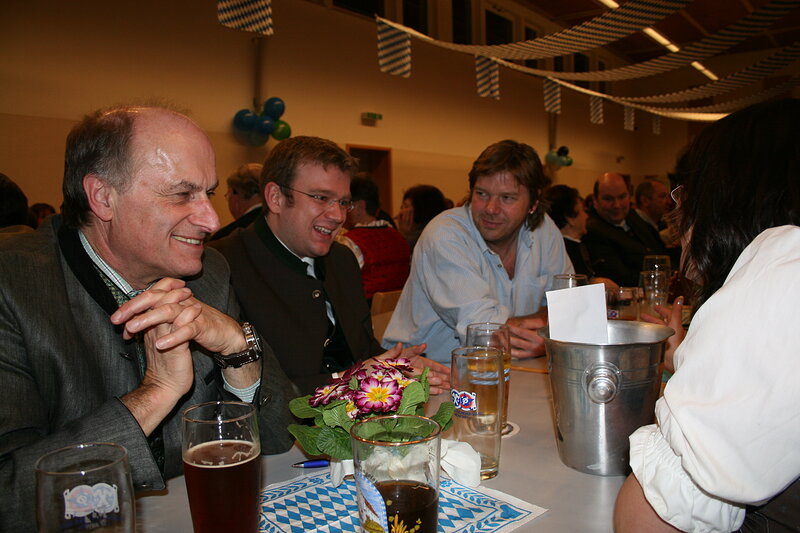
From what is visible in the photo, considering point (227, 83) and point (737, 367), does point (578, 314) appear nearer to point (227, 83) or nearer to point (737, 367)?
point (737, 367)

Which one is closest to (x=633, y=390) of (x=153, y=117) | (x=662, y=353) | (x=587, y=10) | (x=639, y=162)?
(x=662, y=353)

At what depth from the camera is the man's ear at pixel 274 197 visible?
92.7 inches

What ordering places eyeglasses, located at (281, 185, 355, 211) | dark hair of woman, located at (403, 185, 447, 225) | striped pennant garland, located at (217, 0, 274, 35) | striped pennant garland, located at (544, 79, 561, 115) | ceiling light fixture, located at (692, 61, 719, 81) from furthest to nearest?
ceiling light fixture, located at (692, 61, 719, 81) → striped pennant garland, located at (544, 79, 561, 115) → dark hair of woman, located at (403, 185, 447, 225) → striped pennant garland, located at (217, 0, 274, 35) → eyeglasses, located at (281, 185, 355, 211)

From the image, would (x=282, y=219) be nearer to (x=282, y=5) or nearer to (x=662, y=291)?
(x=662, y=291)

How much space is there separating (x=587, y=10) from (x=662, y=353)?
1198 centimetres

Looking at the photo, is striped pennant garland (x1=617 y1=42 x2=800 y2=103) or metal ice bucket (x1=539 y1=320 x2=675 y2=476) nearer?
metal ice bucket (x1=539 y1=320 x2=675 y2=476)

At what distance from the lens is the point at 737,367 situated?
2.51ft

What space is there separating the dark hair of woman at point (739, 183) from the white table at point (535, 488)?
1.44 ft

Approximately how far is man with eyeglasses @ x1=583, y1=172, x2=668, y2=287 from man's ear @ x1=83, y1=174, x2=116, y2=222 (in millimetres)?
4519

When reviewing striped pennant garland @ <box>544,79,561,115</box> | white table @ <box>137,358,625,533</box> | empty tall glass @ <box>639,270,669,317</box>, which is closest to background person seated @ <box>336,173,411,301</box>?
empty tall glass @ <box>639,270,669,317</box>

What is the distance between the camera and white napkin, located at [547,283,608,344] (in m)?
1.23

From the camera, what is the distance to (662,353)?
1.14 meters

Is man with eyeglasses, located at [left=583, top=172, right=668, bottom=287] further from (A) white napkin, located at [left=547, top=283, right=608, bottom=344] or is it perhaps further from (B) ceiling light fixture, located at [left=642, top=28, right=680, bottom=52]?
(B) ceiling light fixture, located at [left=642, top=28, right=680, bottom=52]

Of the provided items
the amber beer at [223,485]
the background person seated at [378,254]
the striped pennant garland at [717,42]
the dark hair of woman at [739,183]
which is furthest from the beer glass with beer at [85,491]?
the striped pennant garland at [717,42]
